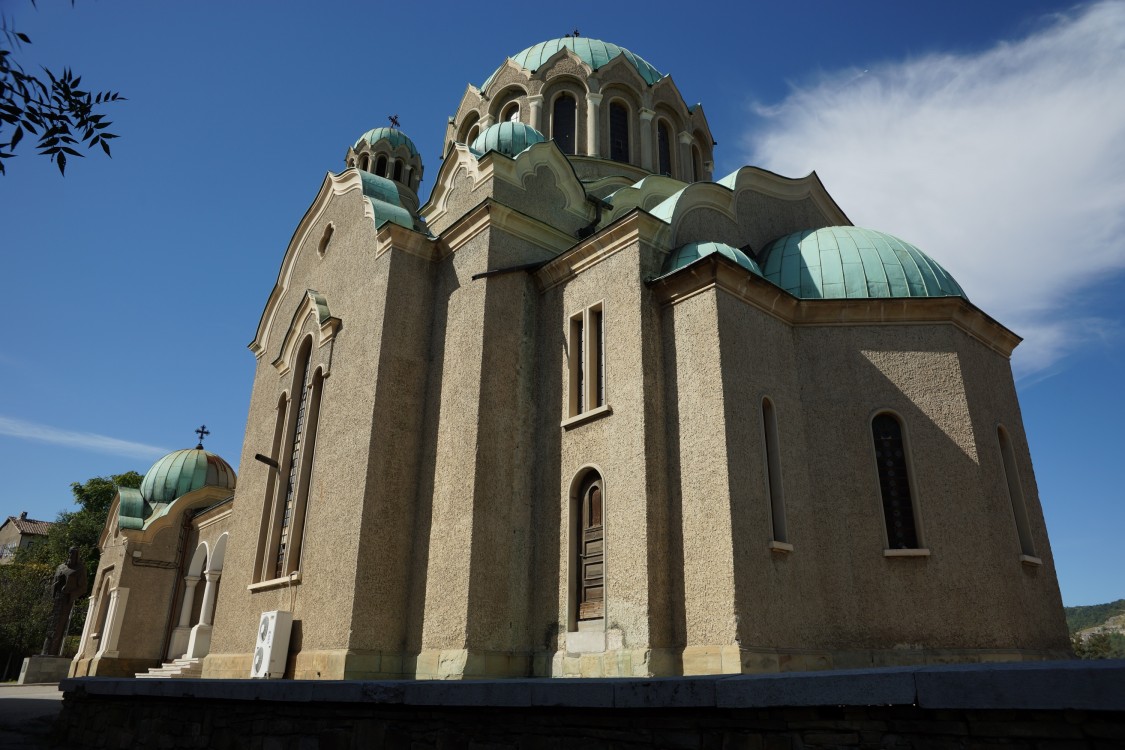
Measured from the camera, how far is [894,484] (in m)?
9.52

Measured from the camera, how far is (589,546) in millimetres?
9266

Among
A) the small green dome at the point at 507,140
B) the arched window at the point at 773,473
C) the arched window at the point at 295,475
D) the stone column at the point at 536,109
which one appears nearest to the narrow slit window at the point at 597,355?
the arched window at the point at 773,473

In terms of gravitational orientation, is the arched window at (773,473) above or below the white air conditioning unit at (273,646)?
above

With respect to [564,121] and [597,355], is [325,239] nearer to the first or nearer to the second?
[564,121]

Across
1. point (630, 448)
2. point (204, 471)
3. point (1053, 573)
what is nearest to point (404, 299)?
point (630, 448)

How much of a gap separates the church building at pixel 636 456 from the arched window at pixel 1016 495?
0.03m

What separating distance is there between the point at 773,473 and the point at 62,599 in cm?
2269

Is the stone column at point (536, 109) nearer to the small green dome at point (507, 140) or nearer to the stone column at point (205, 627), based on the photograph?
the small green dome at point (507, 140)

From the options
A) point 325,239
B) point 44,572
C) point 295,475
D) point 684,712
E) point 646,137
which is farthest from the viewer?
point 44,572

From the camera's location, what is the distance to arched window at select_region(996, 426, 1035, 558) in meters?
9.92

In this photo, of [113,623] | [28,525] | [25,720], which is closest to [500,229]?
[25,720]

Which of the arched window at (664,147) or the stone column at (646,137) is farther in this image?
the arched window at (664,147)

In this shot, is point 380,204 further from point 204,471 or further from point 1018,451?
point 204,471

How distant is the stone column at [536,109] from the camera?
1656 cm
